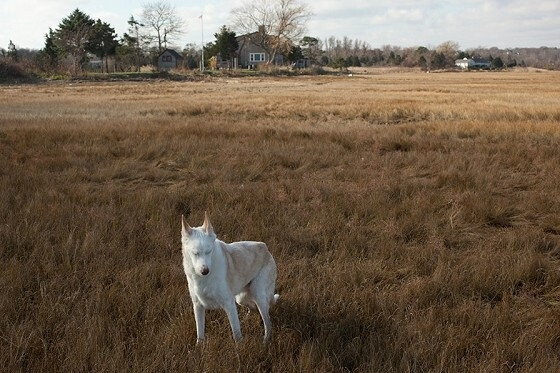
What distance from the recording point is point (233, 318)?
3.73 metres

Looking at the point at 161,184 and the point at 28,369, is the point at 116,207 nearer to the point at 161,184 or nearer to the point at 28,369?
the point at 161,184

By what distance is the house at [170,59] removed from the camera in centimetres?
9706

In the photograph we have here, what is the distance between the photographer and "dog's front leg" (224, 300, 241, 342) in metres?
3.71

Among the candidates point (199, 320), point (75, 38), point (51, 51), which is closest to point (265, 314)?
point (199, 320)

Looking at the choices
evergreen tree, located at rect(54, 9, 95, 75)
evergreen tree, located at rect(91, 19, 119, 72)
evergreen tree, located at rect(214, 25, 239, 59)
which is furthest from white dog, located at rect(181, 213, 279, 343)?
evergreen tree, located at rect(214, 25, 239, 59)

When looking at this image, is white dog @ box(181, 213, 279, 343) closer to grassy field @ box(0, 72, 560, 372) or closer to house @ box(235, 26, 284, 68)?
grassy field @ box(0, 72, 560, 372)

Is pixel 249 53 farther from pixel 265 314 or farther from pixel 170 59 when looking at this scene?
pixel 265 314

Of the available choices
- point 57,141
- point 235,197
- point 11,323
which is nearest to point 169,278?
point 11,323

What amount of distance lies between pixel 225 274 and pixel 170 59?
102391mm

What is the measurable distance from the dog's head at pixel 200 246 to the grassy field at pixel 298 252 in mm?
684

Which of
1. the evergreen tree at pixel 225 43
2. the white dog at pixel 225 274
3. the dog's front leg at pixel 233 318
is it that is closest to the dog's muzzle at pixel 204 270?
the white dog at pixel 225 274

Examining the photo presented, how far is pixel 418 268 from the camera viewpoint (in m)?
5.47

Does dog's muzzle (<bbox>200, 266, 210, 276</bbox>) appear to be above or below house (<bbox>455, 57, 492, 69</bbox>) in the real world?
below

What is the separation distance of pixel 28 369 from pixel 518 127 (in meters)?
16.1
